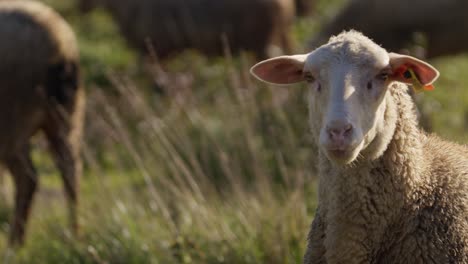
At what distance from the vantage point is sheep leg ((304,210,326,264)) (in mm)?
4785

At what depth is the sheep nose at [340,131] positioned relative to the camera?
421cm

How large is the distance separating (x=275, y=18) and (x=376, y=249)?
8.99m

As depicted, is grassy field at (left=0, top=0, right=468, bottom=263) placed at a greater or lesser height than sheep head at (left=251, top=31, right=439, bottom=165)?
lesser

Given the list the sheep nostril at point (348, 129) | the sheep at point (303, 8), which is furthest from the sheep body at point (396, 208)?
the sheep at point (303, 8)

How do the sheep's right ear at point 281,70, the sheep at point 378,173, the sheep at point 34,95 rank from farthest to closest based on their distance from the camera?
the sheep at point 34,95 → the sheep's right ear at point 281,70 → the sheep at point 378,173

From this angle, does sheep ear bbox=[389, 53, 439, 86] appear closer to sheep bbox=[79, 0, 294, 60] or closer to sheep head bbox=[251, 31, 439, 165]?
sheep head bbox=[251, 31, 439, 165]

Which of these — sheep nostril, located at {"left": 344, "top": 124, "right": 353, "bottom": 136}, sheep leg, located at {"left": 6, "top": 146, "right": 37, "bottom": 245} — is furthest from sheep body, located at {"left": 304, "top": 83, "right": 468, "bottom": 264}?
sheep leg, located at {"left": 6, "top": 146, "right": 37, "bottom": 245}

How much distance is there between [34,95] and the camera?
8.35 m

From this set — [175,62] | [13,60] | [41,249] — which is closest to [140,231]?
[41,249]

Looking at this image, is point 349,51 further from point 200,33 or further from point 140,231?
point 200,33

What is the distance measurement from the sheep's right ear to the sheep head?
0.01 meters

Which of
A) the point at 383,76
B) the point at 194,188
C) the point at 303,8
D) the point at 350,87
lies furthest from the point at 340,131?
the point at 303,8

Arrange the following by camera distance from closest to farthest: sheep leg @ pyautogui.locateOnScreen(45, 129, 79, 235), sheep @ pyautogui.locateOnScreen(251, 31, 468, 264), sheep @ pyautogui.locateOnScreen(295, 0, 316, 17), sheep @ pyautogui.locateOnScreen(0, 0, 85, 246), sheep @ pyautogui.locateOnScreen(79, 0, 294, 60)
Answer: sheep @ pyautogui.locateOnScreen(251, 31, 468, 264) < sheep @ pyautogui.locateOnScreen(0, 0, 85, 246) < sheep leg @ pyautogui.locateOnScreen(45, 129, 79, 235) < sheep @ pyautogui.locateOnScreen(79, 0, 294, 60) < sheep @ pyautogui.locateOnScreen(295, 0, 316, 17)

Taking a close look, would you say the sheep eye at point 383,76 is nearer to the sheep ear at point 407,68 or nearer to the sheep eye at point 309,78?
the sheep ear at point 407,68
